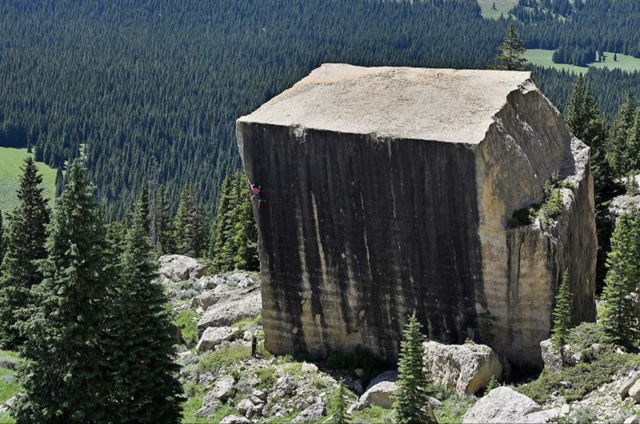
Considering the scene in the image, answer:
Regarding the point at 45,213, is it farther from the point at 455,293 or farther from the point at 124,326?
the point at 455,293

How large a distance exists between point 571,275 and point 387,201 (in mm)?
6865

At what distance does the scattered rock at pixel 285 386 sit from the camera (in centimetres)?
3262

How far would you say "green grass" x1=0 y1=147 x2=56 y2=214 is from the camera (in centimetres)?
15975

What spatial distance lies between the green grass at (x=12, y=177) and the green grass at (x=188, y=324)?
113 meters

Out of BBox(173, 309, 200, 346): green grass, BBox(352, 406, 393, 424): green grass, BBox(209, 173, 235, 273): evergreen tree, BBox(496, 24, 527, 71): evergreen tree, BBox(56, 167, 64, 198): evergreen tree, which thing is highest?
BBox(496, 24, 527, 71): evergreen tree

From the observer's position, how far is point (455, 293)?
105ft

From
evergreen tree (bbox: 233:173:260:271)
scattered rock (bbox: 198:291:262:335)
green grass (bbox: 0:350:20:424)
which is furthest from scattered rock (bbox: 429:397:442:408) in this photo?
evergreen tree (bbox: 233:173:260:271)

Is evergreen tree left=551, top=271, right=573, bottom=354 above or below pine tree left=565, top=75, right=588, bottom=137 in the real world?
below

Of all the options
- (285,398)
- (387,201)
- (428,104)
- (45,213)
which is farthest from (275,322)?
(45,213)

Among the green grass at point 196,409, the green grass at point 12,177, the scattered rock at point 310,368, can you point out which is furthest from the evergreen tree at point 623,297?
the green grass at point 12,177

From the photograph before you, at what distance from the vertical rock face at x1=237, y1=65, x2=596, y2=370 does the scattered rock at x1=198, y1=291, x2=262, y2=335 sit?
4.07 meters

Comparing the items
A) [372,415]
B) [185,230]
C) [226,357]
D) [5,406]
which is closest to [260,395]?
[226,357]

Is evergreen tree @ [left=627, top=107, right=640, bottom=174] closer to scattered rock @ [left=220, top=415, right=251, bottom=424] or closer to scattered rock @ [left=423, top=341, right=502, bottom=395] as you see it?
scattered rock @ [left=423, top=341, right=502, bottom=395]

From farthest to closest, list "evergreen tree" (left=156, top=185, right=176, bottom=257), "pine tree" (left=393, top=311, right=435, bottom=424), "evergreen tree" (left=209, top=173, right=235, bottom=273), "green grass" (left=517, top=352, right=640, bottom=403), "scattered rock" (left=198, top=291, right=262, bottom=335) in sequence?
1. "evergreen tree" (left=156, top=185, right=176, bottom=257)
2. "evergreen tree" (left=209, top=173, right=235, bottom=273)
3. "scattered rock" (left=198, top=291, right=262, bottom=335)
4. "green grass" (left=517, top=352, right=640, bottom=403)
5. "pine tree" (left=393, top=311, right=435, bottom=424)
